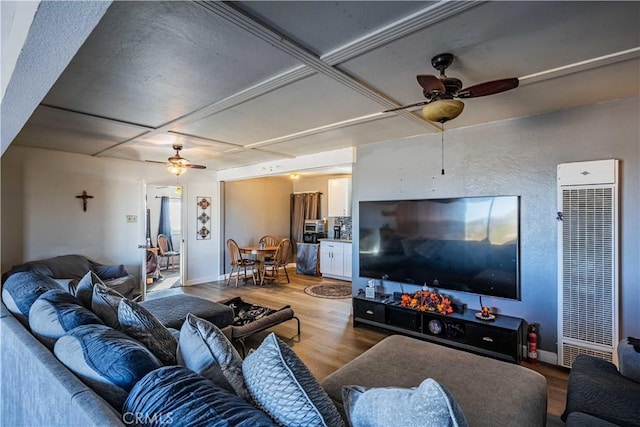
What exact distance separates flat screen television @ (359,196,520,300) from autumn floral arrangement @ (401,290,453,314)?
124 mm

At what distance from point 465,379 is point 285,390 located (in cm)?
132

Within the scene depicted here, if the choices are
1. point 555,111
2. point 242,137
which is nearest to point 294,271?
point 242,137

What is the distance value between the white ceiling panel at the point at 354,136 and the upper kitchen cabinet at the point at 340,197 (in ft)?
8.20

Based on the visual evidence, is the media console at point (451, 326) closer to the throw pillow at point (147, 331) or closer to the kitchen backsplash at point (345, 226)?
the throw pillow at point (147, 331)

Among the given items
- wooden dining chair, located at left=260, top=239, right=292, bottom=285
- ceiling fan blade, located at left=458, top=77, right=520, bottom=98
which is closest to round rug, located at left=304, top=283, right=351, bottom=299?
wooden dining chair, located at left=260, top=239, right=292, bottom=285

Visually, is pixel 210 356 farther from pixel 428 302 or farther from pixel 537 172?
pixel 537 172

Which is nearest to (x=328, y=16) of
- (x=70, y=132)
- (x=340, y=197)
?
(x=70, y=132)

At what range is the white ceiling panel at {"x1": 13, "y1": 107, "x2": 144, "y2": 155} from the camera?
3.18m

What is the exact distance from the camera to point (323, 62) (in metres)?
2.07

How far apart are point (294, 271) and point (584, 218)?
20.8 feet

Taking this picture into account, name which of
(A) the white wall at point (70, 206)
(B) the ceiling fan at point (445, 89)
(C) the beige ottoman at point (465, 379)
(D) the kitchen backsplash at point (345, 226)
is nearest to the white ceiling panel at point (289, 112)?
(B) the ceiling fan at point (445, 89)

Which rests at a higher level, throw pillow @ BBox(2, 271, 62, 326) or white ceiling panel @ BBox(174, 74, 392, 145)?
white ceiling panel @ BBox(174, 74, 392, 145)

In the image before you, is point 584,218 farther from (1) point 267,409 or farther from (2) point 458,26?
(1) point 267,409

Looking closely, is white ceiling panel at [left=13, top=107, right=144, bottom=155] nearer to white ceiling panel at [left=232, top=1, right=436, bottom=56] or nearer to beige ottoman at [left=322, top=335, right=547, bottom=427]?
white ceiling panel at [left=232, top=1, right=436, bottom=56]
